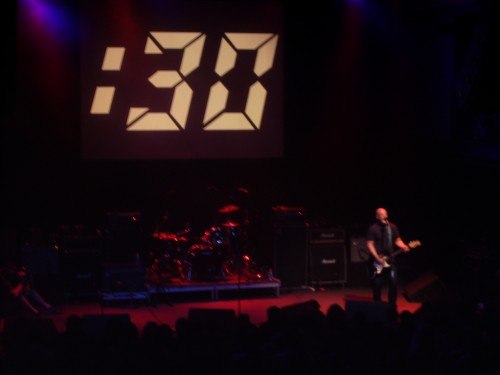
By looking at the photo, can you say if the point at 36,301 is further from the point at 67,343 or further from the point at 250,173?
the point at 67,343

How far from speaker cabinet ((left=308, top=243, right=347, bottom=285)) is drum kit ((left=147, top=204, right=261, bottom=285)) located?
3.29 ft

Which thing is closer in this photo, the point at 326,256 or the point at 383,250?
the point at 383,250

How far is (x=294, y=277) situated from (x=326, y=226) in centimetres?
101

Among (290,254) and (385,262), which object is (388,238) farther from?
(290,254)

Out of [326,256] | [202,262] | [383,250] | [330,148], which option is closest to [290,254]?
[326,256]

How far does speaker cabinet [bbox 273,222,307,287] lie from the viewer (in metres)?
13.5

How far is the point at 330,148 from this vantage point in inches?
571

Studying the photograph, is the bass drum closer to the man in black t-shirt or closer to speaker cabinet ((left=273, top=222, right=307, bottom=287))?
speaker cabinet ((left=273, top=222, right=307, bottom=287))

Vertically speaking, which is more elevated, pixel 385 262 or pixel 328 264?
pixel 385 262

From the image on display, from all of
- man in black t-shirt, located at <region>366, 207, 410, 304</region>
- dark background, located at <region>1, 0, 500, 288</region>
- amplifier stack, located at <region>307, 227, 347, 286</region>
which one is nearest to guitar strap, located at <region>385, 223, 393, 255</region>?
man in black t-shirt, located at <region>366, 207, 410, 304</region>

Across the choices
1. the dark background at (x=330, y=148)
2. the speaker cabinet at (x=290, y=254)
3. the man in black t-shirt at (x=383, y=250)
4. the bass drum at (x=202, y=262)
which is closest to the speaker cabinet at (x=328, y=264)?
the speaker cabinet at (x=290, y=254)

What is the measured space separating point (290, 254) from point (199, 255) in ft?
5.04

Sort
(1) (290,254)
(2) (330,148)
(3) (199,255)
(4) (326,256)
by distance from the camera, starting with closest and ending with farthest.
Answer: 1. (3) (199,255)
2. (1) (290,254)
3. (4) (326,256)
4. (2) (330,148)

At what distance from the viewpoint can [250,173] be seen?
563 inches
